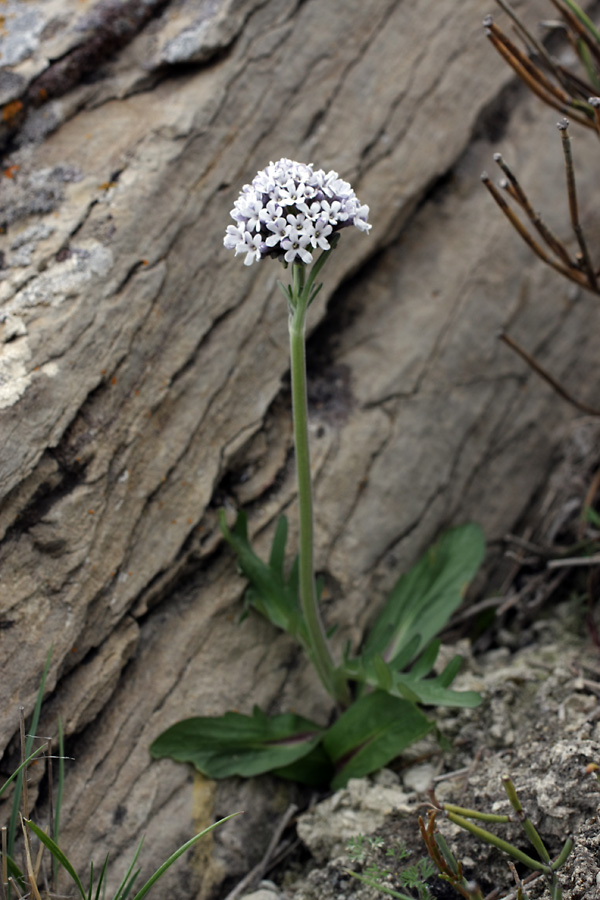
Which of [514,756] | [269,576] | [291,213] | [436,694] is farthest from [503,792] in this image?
[291,213]

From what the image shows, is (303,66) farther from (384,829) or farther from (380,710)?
(384,829)

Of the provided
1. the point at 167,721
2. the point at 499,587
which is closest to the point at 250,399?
the point at 167,721

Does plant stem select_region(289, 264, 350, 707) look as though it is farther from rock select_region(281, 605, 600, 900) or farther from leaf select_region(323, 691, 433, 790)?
rock select_region(281, 605, 600, 900)

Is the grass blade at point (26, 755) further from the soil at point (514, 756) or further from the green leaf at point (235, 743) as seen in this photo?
the soil at point (514, 756)

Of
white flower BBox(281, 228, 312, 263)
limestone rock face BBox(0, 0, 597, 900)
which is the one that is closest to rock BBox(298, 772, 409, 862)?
limestone rock face BBox(0, 0, 597, 900)

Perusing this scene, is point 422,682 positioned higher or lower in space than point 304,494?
lower

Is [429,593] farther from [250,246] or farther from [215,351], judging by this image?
[250,246]

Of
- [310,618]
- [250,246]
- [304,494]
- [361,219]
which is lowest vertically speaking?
[310,618]
